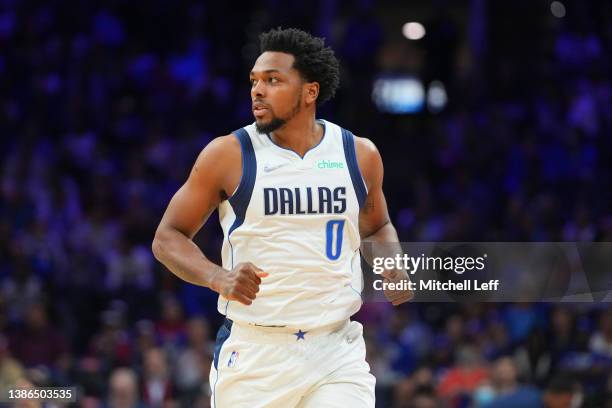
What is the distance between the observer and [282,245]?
5031 mm

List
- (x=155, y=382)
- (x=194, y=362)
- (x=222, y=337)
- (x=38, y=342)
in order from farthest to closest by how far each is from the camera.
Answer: (x=38, y=342) → (x=194, y=362) → (x=155, y=382) → (x=222, y=337)

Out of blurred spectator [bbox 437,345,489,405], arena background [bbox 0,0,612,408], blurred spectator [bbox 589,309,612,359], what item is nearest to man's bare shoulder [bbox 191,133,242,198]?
arena background [bbox 0,0,612,408]

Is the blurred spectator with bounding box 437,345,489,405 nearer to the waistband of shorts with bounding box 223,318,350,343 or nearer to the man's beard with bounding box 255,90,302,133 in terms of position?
the waistband of shorts with bounding box 223,318,350,343

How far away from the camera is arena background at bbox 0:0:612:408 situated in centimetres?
1032

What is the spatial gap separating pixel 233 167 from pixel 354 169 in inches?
22.2

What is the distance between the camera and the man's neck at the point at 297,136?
17.3 ft

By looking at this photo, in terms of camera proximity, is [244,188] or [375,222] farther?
[375,222]

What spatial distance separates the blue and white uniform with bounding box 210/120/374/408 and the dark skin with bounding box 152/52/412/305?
0.09m

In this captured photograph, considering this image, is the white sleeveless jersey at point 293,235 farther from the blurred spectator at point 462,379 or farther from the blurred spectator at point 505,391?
the blurred spectator at point 462,379

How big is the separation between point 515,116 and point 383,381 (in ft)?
17.4

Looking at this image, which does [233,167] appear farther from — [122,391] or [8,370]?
[8,370]

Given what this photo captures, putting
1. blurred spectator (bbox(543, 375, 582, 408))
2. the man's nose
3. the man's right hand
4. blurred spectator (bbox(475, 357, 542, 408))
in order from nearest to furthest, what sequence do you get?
the man's right hand < the man's nose < blurred spectator (bbox(543, 375, 582, 408)) < blurred spectator (bbox(475, 357, 542, 408))

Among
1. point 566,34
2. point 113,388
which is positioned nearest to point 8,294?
point 113,388

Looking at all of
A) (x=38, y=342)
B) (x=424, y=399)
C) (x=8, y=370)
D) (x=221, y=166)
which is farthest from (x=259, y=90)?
(x=38, y=342)
